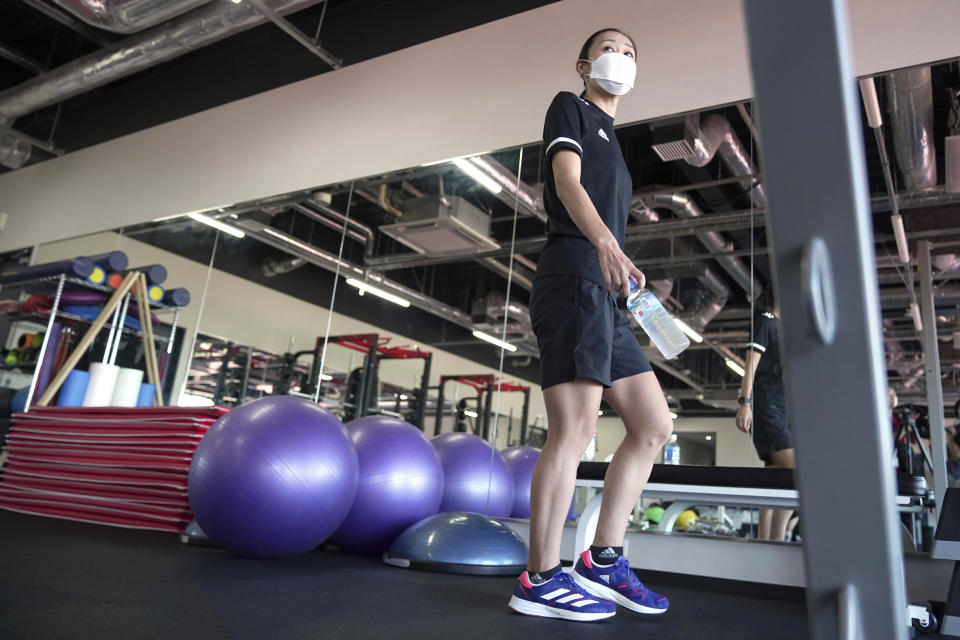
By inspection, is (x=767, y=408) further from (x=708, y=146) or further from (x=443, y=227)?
(x=443, y=227)

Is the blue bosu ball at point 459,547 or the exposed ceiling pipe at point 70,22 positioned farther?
the exposed ceiling pipe at point 70,22

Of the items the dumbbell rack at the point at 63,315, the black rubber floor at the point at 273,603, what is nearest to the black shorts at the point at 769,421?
the black rubber floor at the point at 273,603

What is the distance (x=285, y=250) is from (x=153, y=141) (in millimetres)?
2036

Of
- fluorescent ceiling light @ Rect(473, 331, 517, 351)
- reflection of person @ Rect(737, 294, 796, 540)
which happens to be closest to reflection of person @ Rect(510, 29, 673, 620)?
reflection of person @ Rect(737, 294, 796, 540)

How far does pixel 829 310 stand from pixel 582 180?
4.71 feet

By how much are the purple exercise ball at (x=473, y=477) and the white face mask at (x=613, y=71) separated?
2228 millimetres

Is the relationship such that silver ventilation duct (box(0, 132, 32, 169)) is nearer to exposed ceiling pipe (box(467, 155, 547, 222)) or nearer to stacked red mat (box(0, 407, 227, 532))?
stacked red mat (box(0, 407, 227, 532))

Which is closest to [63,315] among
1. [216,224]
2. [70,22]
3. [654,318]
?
[216,224]

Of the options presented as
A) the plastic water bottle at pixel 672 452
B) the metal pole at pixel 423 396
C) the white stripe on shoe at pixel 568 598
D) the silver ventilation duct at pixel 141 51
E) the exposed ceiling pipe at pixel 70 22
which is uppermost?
the exposed ceiling pipe at pixel 70 22

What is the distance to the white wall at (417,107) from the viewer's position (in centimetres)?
351

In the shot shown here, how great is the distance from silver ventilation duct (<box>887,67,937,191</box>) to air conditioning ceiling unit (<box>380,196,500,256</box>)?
2242 millimetres

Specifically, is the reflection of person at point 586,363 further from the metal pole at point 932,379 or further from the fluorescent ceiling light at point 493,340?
the fluorescent ceiling light at point 493,340

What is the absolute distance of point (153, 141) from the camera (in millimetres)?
6332

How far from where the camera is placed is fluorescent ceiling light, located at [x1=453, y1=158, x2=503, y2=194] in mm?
4430
